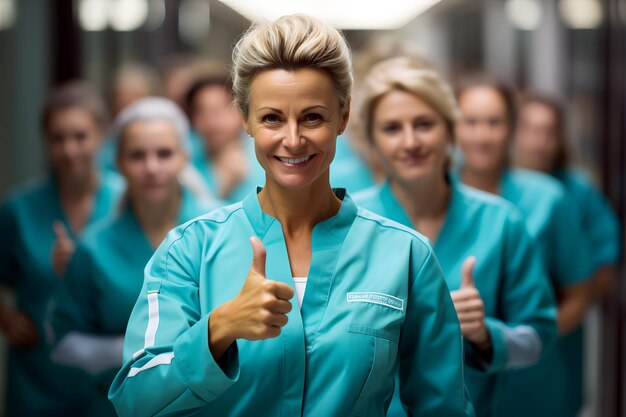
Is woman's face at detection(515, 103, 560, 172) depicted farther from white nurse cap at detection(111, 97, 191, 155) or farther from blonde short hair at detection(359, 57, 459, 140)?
blonde short hair at detection(359, 57, 459, 140)

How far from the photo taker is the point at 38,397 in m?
2.87

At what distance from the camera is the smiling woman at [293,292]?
1.23 metres

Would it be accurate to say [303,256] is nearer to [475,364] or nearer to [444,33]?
[475,364]

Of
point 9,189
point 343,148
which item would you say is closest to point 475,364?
point 343,148

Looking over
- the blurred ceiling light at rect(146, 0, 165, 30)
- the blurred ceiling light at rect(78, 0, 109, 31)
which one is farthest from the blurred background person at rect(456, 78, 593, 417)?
the blurred ceiling light at rect(146, 0, 165, 30)

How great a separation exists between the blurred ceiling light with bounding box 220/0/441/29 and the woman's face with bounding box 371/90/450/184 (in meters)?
0.25

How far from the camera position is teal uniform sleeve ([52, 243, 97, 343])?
6.87 feet

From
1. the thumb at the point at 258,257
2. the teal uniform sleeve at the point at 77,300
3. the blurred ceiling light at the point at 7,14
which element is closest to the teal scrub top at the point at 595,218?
the teal uniform sleeve at the point at 77,300

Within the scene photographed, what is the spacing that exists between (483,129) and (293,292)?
5.32ft

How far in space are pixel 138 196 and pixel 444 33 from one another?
3.43 metres

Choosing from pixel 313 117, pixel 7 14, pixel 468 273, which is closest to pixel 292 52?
pixel 313 117

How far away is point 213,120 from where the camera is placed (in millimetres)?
3738

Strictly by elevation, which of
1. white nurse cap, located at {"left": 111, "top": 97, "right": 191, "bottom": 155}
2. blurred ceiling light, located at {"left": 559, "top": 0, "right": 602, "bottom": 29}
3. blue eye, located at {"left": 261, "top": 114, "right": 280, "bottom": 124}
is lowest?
blue eye, located at {"left": 261, "top": 114, "right": 280, "bottom": 124}

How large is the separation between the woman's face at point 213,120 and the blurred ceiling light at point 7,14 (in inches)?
30.5
